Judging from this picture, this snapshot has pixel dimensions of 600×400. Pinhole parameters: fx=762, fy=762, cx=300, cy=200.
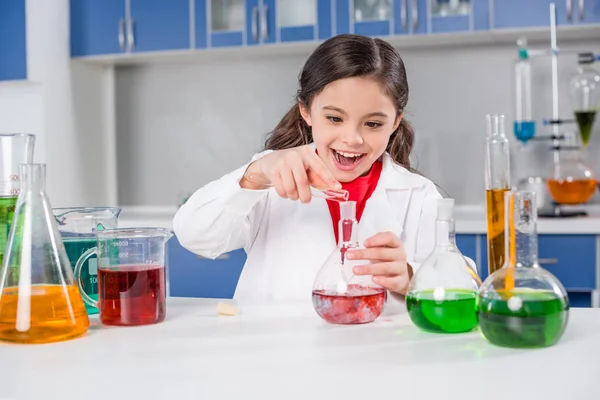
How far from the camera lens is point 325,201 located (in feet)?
5.29

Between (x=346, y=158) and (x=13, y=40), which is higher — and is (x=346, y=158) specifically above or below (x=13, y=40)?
below

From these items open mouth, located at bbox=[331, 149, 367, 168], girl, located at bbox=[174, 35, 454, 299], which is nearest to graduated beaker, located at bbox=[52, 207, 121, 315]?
girl, located at bbox=[174, 35, 454, 299]

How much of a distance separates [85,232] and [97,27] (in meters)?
2.38

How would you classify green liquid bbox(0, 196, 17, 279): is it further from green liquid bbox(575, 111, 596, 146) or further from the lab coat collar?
green liquid bbox(575, 111, 596, 146)

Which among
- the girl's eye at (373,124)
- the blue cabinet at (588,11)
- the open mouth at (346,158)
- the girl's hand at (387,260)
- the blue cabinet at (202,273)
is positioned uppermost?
the blue cabinet at (588,11)

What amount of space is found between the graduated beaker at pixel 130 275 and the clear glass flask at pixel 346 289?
A: 0.75ft

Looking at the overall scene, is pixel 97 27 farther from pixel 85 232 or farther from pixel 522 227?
pixel 522 227

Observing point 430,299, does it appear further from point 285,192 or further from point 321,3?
point 321,3

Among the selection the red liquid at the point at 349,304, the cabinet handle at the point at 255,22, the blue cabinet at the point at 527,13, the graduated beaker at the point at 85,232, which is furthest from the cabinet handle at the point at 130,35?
the red liquid at the point at 349,304

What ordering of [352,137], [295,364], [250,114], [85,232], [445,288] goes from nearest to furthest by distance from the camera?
1. [295,364]
2. [445,288]
3. [85,232]
4. [352,137]
5. [250,114]

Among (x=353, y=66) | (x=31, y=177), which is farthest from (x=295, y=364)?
(x=353, y=66)

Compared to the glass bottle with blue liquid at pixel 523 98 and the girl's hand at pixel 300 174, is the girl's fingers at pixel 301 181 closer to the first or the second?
the girl's hand at pixel 300 174

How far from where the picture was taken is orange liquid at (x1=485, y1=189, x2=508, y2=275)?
0.99 m

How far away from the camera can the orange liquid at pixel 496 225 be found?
3.24 feet
